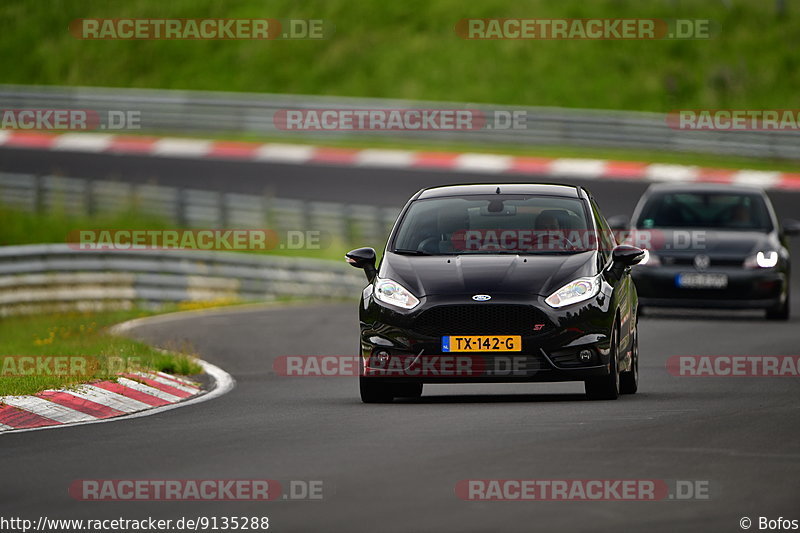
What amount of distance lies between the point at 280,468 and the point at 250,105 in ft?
117

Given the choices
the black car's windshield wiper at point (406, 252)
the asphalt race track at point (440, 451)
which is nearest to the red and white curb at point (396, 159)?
the asphalt race track at point (440, 451)

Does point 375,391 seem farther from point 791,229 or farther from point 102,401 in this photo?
point 791,229

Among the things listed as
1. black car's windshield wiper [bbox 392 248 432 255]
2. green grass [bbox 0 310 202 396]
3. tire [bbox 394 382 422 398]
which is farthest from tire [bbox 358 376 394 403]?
green grass [bbox 0 310 202 396]

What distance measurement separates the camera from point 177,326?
2194cm

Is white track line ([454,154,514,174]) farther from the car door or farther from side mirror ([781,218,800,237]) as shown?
the car door

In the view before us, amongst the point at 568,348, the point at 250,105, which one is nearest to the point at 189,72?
the point at 250,105

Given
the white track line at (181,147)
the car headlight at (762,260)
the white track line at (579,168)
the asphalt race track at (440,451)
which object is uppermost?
the white track line at (181,147)

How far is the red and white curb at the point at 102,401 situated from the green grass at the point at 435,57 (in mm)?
35029

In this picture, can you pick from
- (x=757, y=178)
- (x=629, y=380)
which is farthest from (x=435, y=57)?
(x=629, y=380)

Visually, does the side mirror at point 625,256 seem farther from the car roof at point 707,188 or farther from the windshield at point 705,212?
the car roof at point 707,188

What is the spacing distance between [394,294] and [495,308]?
2.54ft

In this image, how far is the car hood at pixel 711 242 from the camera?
822 inches

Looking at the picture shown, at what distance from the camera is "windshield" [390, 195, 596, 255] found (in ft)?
42.2

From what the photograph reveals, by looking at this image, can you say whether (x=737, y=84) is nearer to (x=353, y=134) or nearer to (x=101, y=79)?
(x=353, y=134)
